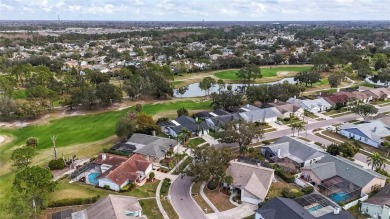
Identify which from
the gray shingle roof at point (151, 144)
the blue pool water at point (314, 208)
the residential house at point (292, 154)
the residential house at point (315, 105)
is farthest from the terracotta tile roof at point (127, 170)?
the residential house at point (315, 105)

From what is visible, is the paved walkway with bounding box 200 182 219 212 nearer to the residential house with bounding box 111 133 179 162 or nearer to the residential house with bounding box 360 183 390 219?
the residential house with bounding box 111 133 179 162

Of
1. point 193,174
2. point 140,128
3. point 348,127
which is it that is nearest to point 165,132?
point 140,128

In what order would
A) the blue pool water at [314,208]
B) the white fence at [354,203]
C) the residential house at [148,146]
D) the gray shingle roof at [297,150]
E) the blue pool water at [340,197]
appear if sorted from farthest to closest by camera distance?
the residential house at [148,146] < the gray shingle roof at [297,150] < the blue pool water at [340,197] < the white fence at [354,203] < the blue pool water at [314,208]

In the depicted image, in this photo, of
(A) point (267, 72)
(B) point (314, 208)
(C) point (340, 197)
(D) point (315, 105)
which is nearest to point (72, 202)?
(B) point (314, 208)

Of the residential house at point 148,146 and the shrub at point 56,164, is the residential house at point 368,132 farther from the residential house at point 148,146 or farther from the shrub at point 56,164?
the shrub at point 56,164

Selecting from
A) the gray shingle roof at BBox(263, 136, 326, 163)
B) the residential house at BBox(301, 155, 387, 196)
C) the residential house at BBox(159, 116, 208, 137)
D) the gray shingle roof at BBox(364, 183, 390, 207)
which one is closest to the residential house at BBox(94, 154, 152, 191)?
the residential house at BBox(159, 116, 208, 137)

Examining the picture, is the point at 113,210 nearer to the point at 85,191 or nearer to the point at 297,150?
the point at 85,191
